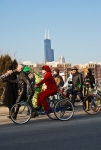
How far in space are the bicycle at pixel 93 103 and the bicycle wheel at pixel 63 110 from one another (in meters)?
1.35

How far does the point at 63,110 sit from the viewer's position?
10.8 m

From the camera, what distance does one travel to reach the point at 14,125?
33.2 ft

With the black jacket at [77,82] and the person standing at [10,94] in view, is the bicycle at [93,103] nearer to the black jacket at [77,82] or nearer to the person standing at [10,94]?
the black jacket at [77,82]

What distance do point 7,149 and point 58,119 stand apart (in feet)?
14.2

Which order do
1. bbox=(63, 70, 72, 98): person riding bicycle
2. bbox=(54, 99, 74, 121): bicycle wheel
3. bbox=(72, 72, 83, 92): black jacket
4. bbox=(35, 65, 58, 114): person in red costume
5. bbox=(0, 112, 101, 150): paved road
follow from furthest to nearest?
1. bbox=(63, 70, 72, 98): person riding bicycle
2. bbox=(72, 72, 83, 92): black jacket
3. bbox=(54, 99, 74, 121): bicycle wheel
4. bbox=(35, 65, 58, 114): person in red costume
5. bbox=(0, 112, 101, 150): paved road

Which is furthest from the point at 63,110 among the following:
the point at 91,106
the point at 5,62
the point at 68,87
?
the point at 5,62

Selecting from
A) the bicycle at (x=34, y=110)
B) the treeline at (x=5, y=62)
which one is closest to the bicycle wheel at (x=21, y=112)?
the bicycle at (x=34, y=110)

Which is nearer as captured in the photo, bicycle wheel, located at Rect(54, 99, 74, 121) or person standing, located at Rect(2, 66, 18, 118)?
bicycle wheel, located at Rect(54, 99, 74, 121)

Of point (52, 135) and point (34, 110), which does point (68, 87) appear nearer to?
point (34, 110)

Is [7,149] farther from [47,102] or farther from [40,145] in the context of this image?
[47,102]

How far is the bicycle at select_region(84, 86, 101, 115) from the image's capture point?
1220 centimetres

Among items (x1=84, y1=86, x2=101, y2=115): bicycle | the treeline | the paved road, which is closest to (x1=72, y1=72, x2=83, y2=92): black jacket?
(x1=84, y1=86, x2=101, y2=115): bicycle

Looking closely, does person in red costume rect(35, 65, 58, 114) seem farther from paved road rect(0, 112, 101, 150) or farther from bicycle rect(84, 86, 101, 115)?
bicycle rect(84, 86, 101, 115)

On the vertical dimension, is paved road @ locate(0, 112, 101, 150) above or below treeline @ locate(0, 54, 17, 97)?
below
